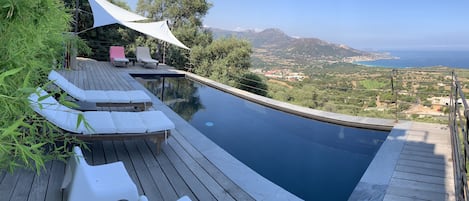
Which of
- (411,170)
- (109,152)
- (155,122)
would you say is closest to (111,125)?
(109,152)

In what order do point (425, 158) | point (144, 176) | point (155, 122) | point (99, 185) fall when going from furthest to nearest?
1. point (425, 158)
2. point (155, 122)
3. point (144, 176)
4. point (99, 185)

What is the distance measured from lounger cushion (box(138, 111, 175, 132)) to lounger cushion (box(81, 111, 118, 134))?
33cm

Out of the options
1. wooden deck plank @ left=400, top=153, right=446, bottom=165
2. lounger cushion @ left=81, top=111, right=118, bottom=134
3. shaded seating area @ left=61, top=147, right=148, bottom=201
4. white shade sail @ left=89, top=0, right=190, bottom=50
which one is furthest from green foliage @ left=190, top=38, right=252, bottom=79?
shaded seating area @ left=61, top=147, right=148, bottom=201

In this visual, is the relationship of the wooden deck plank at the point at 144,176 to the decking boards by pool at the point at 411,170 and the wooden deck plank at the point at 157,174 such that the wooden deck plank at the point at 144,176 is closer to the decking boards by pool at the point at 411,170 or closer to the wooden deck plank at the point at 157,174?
the wooden deck plank at the point at 157,174

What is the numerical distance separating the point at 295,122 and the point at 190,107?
2.19m

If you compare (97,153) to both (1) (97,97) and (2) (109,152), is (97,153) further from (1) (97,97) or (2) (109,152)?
(1) (97,97)

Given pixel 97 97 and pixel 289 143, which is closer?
pixel 97 97

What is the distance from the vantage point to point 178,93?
8.21 m

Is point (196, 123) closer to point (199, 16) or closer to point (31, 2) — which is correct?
point (31, 2)

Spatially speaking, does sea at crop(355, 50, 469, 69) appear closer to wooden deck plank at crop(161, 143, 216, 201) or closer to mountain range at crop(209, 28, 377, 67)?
mountain range at crop(209, 28, 377, 67)

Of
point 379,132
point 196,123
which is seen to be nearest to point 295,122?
point 379,132

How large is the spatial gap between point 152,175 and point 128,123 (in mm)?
734

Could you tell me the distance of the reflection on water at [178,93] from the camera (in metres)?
6.48

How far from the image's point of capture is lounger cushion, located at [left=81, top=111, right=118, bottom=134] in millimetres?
3061
